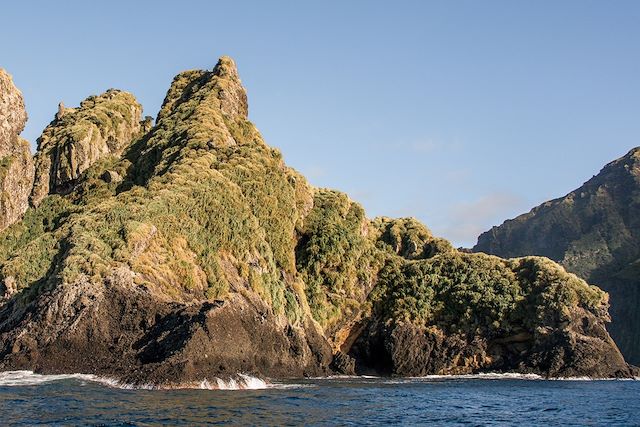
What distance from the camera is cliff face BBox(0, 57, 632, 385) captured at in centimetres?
5278

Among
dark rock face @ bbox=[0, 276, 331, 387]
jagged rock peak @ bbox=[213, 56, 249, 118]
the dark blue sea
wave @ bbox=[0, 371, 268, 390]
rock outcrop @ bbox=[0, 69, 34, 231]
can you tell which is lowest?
the dark blue sea

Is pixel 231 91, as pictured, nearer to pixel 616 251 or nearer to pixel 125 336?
pixel 125 336

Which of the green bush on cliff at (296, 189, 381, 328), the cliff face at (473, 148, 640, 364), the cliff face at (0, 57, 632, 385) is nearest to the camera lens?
the cliff face at (0, 57, 632, 385)

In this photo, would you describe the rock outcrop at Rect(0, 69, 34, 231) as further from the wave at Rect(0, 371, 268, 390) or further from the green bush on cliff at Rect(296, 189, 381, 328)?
the wave at Rect(0, 371, 268, 390)

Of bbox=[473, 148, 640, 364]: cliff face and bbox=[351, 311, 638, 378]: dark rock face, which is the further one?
bbox=[473, 148, 640, 364]: cliff face

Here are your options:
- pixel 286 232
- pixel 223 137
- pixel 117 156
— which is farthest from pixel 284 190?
pixel 117 156

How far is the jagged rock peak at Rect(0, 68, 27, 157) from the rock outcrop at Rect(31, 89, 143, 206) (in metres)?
5.03

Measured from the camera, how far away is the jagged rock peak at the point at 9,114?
91.9 meters

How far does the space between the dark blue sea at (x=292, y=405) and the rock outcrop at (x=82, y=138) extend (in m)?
53.5

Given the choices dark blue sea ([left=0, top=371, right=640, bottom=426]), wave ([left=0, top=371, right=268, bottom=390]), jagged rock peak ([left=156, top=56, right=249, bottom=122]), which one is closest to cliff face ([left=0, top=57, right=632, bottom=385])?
jagged rock peak ([left=156, top=56, right=249, bottom=122])

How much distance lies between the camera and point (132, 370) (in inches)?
1832

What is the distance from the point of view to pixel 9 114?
92.9 meters

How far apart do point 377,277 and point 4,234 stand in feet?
154

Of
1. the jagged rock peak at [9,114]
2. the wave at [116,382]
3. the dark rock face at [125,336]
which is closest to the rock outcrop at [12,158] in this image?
the jagged rock peak at [9,114]
